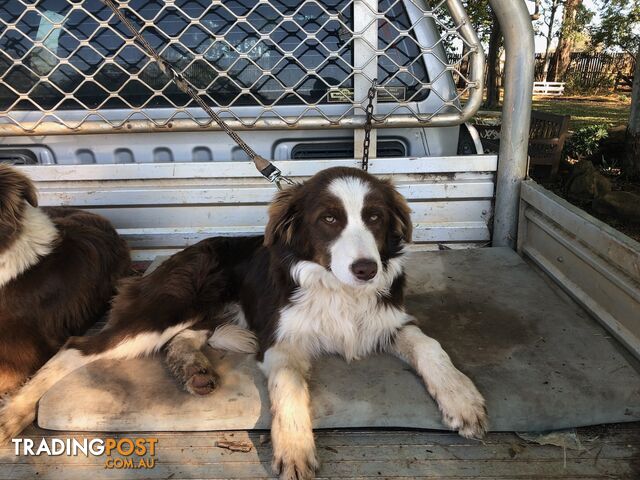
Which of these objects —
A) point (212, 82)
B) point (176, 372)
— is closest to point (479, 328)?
point (176, 372)

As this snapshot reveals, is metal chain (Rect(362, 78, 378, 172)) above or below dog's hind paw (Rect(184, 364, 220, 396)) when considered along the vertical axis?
above

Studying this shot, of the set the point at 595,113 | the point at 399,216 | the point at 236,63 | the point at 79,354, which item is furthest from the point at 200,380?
the point at 595,113

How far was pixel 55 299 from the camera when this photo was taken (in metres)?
2.79

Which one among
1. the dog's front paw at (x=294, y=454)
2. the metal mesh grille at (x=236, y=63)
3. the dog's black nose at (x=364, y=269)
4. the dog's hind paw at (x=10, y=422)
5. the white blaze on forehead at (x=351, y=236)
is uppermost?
the metal mesh grille at (x=236, y=63)

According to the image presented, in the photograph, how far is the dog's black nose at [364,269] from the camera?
2.25 m

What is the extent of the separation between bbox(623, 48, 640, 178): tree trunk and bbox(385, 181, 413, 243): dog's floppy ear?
6.15 metres

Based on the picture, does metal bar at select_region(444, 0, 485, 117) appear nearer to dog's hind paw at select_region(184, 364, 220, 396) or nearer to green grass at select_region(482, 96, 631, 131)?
dog's hind paw at select_region(184, 364, 220, 396)

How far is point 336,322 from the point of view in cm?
264

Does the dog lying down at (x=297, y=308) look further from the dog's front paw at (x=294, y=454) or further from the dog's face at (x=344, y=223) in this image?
the dog's front paw at (x=294, y=454)

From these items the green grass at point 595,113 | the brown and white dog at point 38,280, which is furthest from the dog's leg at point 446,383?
the green grass at point 595,113

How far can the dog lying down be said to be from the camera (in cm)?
230

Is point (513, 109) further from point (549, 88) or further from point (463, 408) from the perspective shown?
point (549, 88)

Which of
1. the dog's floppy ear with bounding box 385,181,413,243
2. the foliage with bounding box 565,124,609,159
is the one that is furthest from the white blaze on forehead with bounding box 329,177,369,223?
the foliage with bounding box 565,124,609,159

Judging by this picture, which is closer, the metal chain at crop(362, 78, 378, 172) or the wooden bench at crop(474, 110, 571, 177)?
the metal chain at crop(362, 78, 378, 172)
